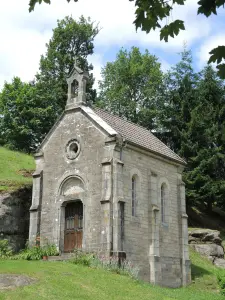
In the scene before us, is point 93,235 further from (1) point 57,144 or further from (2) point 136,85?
(2) point 136,85

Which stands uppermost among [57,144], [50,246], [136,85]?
[136,85]

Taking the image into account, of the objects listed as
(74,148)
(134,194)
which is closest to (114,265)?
(134,194)

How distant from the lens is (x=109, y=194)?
22578 mm

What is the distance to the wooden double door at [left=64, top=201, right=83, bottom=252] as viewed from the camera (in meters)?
23.9

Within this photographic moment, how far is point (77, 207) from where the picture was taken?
80.6ft

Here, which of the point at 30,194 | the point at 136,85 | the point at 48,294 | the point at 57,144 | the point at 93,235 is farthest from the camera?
the point at 136,85

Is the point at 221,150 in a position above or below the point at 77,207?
above

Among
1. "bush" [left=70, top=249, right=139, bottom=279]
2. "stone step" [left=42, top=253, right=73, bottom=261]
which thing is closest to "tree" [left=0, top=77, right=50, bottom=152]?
"stone step" [left=42, top=253, right=73, bottom=261]

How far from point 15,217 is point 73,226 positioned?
14.1 ft

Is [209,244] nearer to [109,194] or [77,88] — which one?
[109,194]

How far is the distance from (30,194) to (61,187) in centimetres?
385

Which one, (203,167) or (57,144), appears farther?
(203,167)

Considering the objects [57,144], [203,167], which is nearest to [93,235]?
[57,144]

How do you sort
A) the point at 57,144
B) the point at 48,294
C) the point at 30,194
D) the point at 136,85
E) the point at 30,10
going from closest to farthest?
1. the point at 30,10
2. the point at 48,294
3. the point at 57,144
4. the point at 30,194
5. the point at 136,85
